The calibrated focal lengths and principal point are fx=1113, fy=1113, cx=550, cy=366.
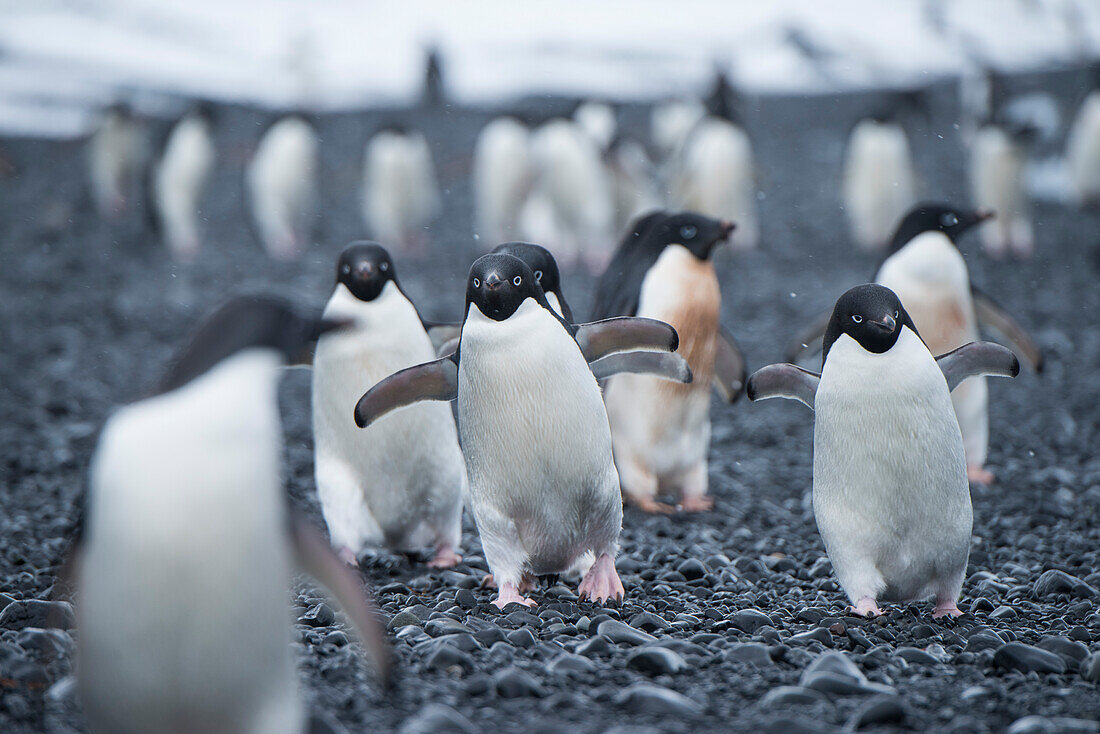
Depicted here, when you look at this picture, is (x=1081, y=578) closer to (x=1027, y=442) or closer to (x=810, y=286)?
(x=1027, y=442)

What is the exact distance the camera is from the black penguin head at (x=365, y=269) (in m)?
3.12

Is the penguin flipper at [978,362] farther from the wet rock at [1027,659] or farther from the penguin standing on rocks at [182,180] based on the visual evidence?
the penguin standing on rocks at [182,180]

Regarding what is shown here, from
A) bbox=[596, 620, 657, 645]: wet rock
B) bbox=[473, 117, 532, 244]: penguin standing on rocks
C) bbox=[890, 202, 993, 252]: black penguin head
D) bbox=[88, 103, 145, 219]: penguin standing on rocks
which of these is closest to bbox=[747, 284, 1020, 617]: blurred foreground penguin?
bbox=[596, 620, 657, 645]: wet rock

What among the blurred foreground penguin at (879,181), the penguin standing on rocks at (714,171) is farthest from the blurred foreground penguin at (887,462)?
the blurred foreground penguin at (879,181)

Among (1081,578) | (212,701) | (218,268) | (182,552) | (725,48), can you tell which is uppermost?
(725,48)

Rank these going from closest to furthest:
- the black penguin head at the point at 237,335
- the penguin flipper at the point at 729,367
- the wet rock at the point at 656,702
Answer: the black penguin head at the point at 237,335 < the wet rock at the point at 656,702 < the penguin flipper at the point at 729,367

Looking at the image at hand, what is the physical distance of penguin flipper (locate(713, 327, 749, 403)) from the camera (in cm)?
417

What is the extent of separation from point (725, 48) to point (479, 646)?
2101 centimetres

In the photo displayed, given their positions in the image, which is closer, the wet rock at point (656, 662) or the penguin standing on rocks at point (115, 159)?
the wet rock at point (656, 662)

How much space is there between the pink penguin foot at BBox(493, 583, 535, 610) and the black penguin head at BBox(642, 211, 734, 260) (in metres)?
1.57

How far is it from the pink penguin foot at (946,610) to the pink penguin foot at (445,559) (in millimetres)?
1375

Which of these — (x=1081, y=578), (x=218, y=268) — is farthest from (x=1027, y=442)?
(x=218, y=268)

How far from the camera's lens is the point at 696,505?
4.02 m

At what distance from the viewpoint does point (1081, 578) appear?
10.3 feet
